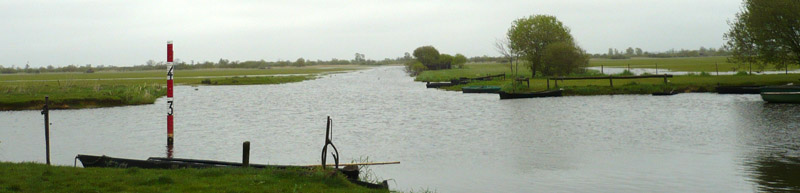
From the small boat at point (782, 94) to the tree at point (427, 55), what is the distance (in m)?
103

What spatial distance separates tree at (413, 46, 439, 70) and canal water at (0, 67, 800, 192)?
96249 millimetres

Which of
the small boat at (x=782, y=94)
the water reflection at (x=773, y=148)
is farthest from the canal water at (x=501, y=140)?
the small boat at (x=782, y=94)

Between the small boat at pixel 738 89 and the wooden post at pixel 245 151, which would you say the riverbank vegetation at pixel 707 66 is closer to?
the small boat at pixel 738 89

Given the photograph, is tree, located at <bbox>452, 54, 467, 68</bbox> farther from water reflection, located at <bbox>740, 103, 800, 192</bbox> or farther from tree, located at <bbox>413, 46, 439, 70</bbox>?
water reflection, located at <bbox>740, 103, 800, 192</bbox>

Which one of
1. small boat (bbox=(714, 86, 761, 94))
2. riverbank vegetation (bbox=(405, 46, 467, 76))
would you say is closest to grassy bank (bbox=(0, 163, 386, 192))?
small boat (bbox=(714, 86, 761, 94))

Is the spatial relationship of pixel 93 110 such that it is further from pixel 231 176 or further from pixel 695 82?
pixel 695 82

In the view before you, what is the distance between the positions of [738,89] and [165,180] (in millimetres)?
43664

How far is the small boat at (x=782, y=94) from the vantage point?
3674 centimetres

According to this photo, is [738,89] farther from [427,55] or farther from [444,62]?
[427,55]

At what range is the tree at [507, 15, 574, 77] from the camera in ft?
250

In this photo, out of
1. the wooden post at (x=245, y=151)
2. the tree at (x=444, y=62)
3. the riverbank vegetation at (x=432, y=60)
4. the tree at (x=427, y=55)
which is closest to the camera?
the wooden post at (x=245, y=151)

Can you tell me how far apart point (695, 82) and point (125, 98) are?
45.3 metres

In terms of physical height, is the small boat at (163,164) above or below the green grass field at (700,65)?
below

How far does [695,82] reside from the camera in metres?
51.2
